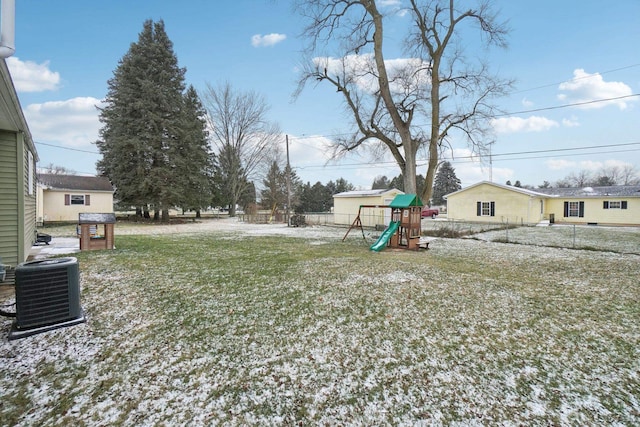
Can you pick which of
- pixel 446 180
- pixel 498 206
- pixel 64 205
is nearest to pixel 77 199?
pixel 64 205

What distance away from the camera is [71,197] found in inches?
803

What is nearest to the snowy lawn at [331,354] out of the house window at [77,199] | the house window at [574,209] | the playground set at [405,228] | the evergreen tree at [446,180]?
the playground set at [405,228]

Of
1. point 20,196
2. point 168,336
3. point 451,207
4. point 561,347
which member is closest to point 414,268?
point 561,347

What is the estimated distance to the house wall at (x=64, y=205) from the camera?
64.1 ft

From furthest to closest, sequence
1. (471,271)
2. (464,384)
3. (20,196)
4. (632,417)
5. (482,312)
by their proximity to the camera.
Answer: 1. (471,271)
2. (20,196)
3. (482,312)
4. (464,384)
5. (632,417)

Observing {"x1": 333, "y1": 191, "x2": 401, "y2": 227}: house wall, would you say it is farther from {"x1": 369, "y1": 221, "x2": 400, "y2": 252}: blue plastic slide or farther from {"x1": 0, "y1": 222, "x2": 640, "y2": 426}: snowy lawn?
{"x1": 0, "y1": 222, "x2": 640, "y2": 426}: snowy lawn

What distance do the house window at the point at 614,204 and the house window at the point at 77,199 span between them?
1454 inches

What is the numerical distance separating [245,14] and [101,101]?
70.3 ft

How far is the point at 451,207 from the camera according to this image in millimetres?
25547

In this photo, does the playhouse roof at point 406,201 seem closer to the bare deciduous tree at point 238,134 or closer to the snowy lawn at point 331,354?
the snowy lawn at point 331,354

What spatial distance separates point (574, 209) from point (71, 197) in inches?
1454

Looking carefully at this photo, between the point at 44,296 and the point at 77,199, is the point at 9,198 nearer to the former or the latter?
the point at 44,296

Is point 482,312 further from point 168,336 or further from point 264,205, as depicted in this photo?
point 264,205

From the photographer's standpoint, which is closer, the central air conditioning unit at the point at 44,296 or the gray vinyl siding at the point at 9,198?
the central air conditioning unit at the point at 44,296
